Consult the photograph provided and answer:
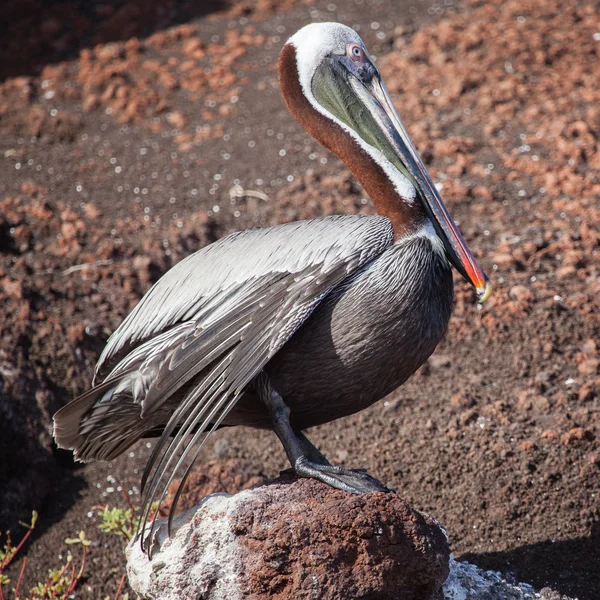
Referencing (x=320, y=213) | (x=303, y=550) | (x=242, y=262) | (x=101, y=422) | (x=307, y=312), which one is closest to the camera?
(x=303, y=550)

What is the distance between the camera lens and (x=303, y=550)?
2361mm

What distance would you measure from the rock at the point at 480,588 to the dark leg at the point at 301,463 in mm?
437

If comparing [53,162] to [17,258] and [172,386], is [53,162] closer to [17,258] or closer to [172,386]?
[17,258]

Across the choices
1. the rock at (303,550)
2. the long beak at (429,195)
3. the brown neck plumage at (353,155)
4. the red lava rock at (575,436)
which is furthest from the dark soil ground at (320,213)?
the brown neck plumage at (353,155)

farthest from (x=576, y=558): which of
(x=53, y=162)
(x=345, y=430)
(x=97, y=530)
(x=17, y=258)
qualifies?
(x=53, y=162)

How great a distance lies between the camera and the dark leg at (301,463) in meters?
2.57

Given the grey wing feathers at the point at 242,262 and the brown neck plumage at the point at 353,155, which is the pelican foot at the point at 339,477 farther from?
the brown neck plumage at the point at 353,155

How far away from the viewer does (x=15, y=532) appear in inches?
149

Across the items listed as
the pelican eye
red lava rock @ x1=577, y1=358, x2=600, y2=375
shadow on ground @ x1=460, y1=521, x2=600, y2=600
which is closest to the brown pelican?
the pelican eye

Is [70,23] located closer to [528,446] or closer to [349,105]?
[349,105]

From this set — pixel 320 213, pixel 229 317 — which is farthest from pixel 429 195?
pixel 320 213

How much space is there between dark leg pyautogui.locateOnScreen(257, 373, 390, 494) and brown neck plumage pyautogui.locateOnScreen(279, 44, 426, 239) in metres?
0.72

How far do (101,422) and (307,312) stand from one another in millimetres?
953

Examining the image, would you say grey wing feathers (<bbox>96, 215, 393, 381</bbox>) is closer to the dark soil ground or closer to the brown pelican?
the brown pelican
